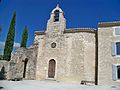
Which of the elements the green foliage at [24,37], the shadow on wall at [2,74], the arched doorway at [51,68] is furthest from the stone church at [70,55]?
the green foliage at [24,37]

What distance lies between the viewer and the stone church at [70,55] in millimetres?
16609

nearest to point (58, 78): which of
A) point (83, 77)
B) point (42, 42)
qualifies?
point (83, 77)

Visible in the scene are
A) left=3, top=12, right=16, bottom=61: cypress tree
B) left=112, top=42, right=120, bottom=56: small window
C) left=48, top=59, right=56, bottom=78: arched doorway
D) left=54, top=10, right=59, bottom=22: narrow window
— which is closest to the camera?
left=112, top=42, right=120, bottom=56: small window

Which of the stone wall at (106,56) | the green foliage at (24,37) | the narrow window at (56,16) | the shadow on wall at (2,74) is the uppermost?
the narrow window at (56,16)

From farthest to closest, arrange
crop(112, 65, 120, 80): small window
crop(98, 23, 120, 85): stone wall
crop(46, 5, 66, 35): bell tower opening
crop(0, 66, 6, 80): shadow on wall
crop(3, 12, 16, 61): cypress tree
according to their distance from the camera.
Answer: crop(3, 12, 16, 61): cypress tree, crop(46, 5, 66, 35): bell tower opening, crop(0, 66, 6, 80): shadow on wall, crop(98, 23, 120, 85): stone wall, crop(112, 65, 120, 80): small window

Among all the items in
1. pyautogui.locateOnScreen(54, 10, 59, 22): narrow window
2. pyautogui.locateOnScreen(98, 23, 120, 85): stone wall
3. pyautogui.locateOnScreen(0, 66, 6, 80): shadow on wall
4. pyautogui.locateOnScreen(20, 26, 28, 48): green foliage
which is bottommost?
pyautogui.locateOnScreen(0, 66, 6, 80): shadow on wall

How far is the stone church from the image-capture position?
16.6 m

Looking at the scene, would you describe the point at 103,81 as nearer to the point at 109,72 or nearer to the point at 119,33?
the point at 109,72

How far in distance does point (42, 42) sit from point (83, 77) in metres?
5.87

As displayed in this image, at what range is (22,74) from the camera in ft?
66.3

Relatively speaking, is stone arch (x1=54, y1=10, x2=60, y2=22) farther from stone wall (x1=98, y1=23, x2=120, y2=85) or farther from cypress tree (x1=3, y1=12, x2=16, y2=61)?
cypress tree (x1=3, y1=12, x2=16, y2=61)

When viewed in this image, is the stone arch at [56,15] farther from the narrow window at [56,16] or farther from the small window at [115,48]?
the small window at [115,48]

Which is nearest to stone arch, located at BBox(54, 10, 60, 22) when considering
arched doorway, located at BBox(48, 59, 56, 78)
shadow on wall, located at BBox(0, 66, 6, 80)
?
arched doorway, located at BBox(48, 59, 56, 78)

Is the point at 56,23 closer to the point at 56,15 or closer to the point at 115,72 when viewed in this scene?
the point at 56,15
